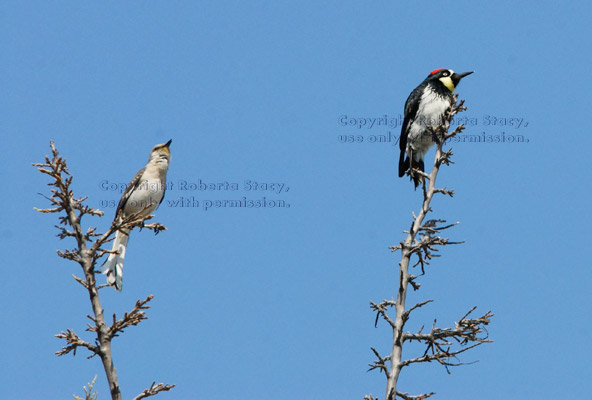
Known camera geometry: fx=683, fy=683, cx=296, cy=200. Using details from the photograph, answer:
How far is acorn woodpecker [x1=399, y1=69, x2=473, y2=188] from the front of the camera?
912 cm

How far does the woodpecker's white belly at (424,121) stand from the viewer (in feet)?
29.8

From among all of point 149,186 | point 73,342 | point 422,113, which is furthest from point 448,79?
point 73,342

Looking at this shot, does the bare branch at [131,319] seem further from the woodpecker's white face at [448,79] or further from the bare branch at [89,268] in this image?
the woodpecker's white face at [448,79]

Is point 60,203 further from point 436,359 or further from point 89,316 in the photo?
point 436,359

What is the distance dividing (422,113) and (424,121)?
137 mm

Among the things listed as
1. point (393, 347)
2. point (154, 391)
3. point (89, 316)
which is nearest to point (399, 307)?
point (393, 347)

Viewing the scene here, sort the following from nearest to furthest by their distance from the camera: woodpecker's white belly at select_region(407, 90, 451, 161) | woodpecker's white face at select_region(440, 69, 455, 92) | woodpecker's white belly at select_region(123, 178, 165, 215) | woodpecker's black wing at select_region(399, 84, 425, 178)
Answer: woodpecker's white belly at select_region(123, 178, 165, 215) → woodpecker's white belly at select_region(407, 90, 451, 161) → woodpecker's black wing at select_region(399, 84, 425, 178) → woodpecker's white face at select_region(440, 69, 455, 92)

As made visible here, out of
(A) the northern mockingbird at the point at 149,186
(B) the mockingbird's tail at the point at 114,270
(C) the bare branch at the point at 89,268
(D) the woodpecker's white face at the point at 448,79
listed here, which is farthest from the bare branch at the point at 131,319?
(D) the woodpecker's white face at the point at 448,79

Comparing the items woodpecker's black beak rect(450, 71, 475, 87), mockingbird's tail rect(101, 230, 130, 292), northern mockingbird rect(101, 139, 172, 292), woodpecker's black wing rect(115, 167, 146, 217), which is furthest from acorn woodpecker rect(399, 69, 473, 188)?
mockingbird's tail rect(101, 230, 130, 292)

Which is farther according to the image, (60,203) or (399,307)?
(399,307)

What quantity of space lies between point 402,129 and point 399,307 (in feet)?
16.7

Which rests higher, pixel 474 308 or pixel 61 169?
pixel 61 169

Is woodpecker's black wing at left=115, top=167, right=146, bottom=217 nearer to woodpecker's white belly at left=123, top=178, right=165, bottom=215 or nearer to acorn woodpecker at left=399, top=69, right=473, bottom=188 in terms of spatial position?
woodpecker's white belly at left=123, top=178, right=165, bottom=215

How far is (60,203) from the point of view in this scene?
4395 millimetres
